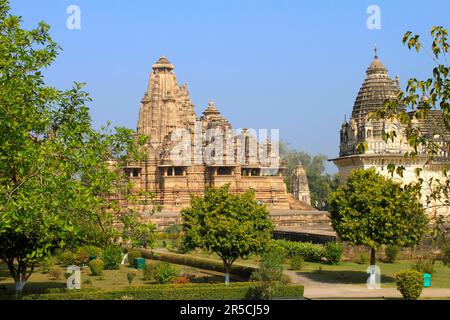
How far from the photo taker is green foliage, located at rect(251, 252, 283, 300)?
2670cm

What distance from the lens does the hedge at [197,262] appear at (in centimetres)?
3423

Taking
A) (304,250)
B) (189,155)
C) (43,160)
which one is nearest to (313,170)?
(189,155)

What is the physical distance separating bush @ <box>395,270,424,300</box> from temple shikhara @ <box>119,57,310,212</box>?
132 feet

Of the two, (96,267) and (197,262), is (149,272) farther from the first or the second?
(197,262)

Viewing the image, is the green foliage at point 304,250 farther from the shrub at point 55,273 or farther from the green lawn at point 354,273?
the shrub at point 55,273

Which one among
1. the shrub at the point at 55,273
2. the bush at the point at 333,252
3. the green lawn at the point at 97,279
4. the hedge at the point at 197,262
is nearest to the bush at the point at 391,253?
the bush at the point at 333,252

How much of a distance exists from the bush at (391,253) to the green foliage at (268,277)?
11529 mm

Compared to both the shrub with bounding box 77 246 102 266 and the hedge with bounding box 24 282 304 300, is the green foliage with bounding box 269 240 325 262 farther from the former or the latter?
the hedge with bounding box 24 282 304 300

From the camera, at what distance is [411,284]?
26.6 m

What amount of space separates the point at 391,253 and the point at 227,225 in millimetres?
11753

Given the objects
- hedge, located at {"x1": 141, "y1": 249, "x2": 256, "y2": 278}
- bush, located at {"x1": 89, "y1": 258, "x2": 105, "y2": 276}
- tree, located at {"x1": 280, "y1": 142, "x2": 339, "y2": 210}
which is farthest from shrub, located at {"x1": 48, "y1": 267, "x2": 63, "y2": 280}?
tree, located at {"x1": 280, "y1": 142, "x2": 339, "y2": 210}

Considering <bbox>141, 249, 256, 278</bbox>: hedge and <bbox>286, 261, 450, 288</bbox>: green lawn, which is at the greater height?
<bbox>141, 249, 256, 278</bbox>: hedge

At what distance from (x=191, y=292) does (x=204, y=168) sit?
43266mm

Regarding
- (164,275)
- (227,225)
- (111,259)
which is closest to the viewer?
(227,225)
